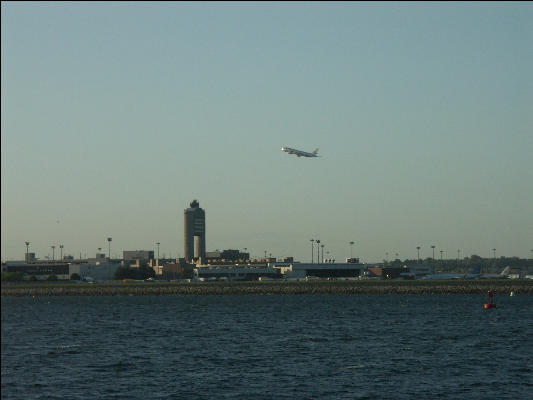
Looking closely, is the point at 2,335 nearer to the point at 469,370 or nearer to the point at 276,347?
the point at 469,370

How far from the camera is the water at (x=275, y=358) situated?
5466 cm

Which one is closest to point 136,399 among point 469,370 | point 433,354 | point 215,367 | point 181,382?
point 181,382

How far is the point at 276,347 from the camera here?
85500 mm

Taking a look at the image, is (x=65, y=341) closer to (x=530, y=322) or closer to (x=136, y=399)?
(x=136, y=399)

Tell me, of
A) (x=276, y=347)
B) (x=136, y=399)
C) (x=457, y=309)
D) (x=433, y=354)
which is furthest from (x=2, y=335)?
(x=457, y=309)

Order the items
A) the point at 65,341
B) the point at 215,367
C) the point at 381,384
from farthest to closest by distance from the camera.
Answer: the point at 65,341 → the point at 215,367 → the point at 381,384

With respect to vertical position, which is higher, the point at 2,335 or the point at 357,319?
the point at 2,335

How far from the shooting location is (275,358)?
7469 cm

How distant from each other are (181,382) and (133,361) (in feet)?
50.6

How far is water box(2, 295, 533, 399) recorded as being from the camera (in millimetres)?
54656

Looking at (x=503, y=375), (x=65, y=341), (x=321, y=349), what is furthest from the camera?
(x=65, y=341)

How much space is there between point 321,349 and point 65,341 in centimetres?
3742

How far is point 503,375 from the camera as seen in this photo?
60.9 m

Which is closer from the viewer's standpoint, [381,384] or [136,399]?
[136,399]
